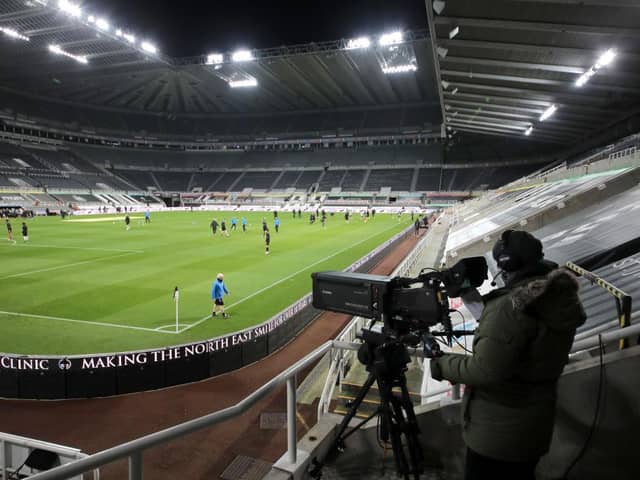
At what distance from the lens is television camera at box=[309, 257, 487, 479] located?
8.75 ft

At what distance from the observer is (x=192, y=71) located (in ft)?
239

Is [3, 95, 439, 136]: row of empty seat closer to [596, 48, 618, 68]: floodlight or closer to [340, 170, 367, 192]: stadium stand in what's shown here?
[340, 170, 367, 192]: stadium stand

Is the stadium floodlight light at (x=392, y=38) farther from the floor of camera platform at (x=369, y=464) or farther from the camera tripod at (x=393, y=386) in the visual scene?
the camera tripod at (x=393, y=386)

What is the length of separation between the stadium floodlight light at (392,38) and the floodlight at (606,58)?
109 ft

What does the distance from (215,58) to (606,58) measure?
184 feet

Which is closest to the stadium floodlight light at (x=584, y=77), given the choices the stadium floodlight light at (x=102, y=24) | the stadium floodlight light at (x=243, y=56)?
the stadium floodlight light at (x=243, y=56)

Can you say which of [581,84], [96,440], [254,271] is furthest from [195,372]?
[581,84]

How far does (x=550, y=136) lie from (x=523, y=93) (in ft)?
72.6

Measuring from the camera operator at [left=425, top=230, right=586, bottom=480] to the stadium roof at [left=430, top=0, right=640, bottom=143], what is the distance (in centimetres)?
1909

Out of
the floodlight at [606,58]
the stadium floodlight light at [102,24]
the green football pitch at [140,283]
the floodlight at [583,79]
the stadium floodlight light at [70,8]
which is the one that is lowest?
the green football pitch at [140,283]

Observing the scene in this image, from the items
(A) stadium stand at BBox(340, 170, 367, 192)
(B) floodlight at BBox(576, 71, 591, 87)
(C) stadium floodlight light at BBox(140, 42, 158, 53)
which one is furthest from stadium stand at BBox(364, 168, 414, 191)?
(B) floodlight at BBox(576, 71, 591, 87)

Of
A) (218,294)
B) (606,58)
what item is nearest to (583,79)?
(606,58)

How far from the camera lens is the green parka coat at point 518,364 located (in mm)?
2158

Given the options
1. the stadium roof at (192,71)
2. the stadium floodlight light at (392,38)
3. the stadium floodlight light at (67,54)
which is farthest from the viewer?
the stadium floodlight light at (67,54)
